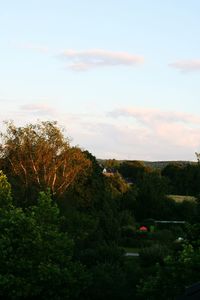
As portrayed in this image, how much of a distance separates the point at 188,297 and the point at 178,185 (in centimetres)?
10139

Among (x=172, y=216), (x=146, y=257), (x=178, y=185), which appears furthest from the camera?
(x=178, y=185)

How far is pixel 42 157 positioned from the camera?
68.9m

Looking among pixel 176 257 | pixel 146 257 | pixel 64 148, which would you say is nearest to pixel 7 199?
pixel 146 257

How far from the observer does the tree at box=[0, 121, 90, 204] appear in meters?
68.1

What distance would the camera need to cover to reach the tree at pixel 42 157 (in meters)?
68.1

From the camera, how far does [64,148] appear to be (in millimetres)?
69375

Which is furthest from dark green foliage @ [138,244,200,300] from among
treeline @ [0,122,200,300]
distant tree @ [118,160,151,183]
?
distant tree @ [118,160,151,183]

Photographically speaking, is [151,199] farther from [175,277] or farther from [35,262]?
[175,277]

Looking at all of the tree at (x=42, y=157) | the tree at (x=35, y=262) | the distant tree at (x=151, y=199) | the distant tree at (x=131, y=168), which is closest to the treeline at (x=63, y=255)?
the tree at (x=35, y=262)

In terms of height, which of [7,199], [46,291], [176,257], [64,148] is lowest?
[46,291]

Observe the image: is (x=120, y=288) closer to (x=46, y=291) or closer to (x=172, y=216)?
(x=46, y=291)

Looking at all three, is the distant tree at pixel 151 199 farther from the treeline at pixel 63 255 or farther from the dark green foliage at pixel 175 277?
the dark green foliage at pixel 175 277

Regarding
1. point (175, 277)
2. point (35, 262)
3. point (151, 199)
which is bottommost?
point (175, 277)

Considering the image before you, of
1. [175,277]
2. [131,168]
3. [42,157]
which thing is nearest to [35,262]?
[175,277]
